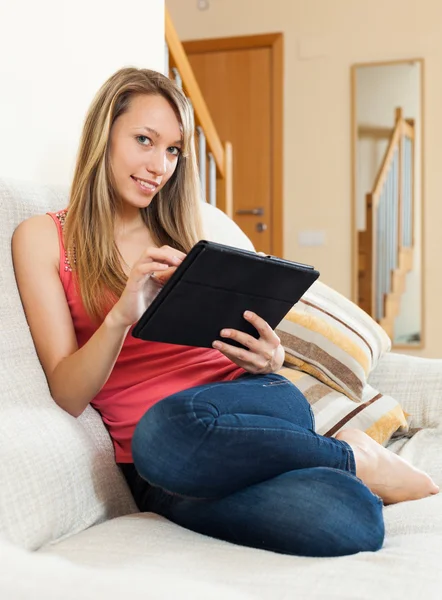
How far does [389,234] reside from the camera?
505 cm

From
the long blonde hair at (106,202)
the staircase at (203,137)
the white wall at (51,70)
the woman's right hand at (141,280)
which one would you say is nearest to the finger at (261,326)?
the woman's right hand at (141,280)

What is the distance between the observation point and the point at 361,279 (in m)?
5.02

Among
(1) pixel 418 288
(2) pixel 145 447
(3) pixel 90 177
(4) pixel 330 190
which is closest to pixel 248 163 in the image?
(4) pixel 330 190

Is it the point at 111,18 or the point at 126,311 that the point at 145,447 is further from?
the point at 111,18

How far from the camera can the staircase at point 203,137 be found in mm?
2662

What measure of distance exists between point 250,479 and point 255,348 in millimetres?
277

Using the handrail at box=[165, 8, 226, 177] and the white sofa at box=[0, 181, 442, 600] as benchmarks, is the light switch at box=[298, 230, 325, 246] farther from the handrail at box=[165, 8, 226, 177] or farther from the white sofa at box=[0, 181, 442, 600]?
the white sofa at box=[0, 181, 442, 600]

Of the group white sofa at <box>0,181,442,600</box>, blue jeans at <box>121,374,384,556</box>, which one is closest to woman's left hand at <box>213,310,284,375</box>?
blue jeans at <box>121,374,384,556</box>

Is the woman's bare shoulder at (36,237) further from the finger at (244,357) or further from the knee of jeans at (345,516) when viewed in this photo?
the knee of jeans at (345,516)

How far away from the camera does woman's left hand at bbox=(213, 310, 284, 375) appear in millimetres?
1226

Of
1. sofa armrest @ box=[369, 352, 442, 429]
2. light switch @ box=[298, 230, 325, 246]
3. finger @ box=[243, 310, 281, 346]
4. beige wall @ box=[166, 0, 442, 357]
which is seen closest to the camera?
finger @ box=[243, 310, 281, 346]

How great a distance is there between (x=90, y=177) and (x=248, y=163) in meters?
3.86

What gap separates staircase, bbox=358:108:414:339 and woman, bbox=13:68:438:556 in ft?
11.7

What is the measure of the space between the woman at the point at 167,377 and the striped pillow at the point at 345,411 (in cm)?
27
